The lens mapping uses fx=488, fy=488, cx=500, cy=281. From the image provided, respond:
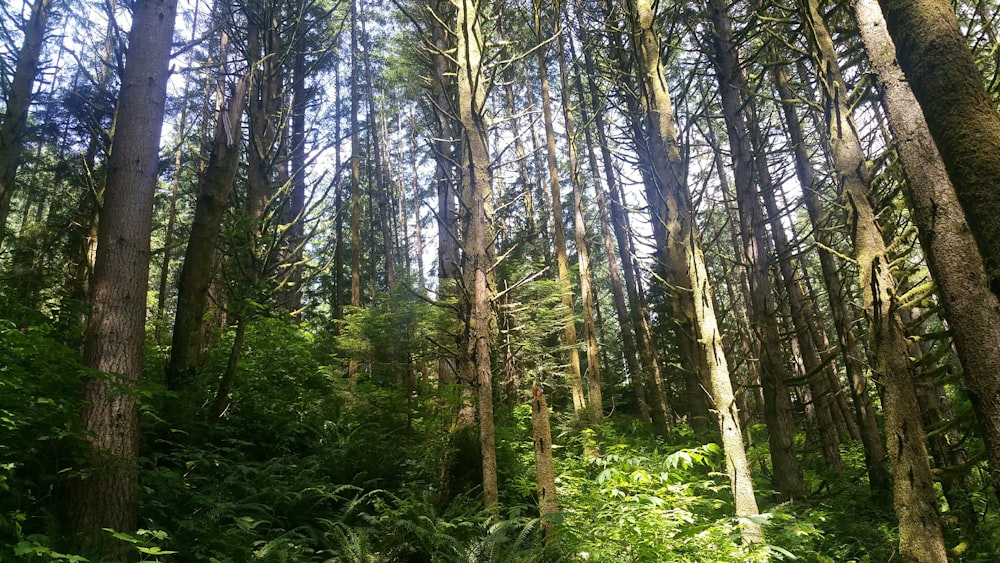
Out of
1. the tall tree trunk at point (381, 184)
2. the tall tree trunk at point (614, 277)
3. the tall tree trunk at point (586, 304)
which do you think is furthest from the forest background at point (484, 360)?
the tall tree trunk at point (381, 184)

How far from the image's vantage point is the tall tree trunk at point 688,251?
4590 millimetres

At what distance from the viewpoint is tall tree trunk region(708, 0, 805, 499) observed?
22.9 feet

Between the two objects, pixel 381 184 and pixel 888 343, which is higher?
pixel 381 184

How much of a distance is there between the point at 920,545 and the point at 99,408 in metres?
6.52

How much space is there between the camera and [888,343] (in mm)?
4312

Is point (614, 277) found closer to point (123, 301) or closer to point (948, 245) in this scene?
point (948, 245)

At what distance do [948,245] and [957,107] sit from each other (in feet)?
3.11

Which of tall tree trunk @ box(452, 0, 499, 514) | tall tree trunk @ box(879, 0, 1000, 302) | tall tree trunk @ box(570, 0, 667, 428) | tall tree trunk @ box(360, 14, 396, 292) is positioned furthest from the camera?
tall tree trunk @ box(360, 14, 396, 292)

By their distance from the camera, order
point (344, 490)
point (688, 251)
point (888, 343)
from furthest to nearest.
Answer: point (344, 490) → point (688, 251) → point (888, 343)

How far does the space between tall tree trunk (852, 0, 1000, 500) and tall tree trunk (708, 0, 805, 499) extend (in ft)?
9.96

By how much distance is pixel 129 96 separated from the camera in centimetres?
450

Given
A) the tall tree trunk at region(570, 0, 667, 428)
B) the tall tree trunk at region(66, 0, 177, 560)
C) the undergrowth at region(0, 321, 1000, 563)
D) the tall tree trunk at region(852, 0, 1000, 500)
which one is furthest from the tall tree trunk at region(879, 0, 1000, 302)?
the tall tree trunk at region(570, 0, 667, 428)

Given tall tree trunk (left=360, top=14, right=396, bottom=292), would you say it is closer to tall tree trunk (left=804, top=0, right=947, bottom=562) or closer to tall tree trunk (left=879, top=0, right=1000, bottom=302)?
tall tree trunk (left=804, top=0, right=947, bottom=562)

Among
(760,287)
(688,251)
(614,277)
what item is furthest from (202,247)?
(614,277)
